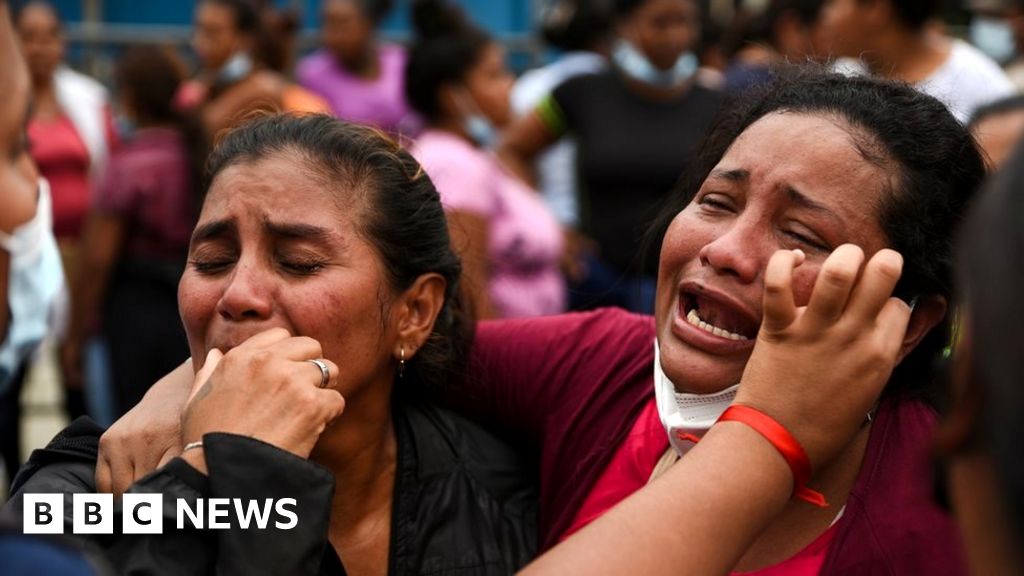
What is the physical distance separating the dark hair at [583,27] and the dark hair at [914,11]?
123 inches

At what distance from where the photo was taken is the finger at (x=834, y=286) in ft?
6.30

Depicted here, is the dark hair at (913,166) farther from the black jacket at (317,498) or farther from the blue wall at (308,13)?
the blue wall at (308,13)

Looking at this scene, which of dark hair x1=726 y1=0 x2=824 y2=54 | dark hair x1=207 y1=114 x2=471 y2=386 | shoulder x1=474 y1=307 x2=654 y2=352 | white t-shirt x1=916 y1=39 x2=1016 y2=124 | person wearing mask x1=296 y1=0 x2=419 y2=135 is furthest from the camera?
person wearing mask x1=296 y1=0 x2=419 y2=135

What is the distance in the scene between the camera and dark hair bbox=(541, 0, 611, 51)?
8.22 meters

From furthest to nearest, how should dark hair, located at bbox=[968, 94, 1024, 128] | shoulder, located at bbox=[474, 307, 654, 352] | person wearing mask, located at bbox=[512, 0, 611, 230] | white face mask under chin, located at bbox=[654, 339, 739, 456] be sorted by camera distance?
1. person wearing mask, located at bbox=[512, 0, 611, 230]
2. dark hair, located at bbox=[968, 94, 1024, 128]
3. shoulder, located at bbox=[474, 307, 654, 352]
4. white face mask under chin, located at bbox=[654, 339, 739, 456]

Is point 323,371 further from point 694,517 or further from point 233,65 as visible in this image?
point 233,65

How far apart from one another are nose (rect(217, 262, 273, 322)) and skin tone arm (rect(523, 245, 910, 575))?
0.73m

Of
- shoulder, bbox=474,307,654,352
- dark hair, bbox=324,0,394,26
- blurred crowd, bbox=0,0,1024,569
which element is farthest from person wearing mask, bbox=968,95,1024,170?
dark hair, bbox=324,0,394,26

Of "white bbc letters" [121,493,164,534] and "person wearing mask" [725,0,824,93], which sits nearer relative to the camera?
"white bbc letters" [121,493,164,534]

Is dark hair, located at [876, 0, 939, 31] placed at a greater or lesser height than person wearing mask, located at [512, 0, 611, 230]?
greater

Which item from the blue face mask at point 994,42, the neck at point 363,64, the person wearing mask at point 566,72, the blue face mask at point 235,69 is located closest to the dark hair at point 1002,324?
the person wearing mask at point 566,72

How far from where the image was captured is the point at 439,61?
6000mm

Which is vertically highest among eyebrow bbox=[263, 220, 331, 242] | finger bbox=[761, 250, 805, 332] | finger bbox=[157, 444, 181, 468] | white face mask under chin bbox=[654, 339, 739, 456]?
finger bbox=[761, 250, 805, 332]

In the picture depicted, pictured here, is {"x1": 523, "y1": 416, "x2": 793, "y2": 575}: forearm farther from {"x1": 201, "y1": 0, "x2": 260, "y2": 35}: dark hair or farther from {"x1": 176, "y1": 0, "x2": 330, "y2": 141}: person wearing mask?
{"x1": 201, "y1": 0, "x2": 260, "y2": 35}: dark hair
